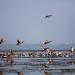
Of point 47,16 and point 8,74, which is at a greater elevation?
point 47,16

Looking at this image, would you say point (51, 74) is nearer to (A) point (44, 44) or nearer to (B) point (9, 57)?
(A) point (44, 44)

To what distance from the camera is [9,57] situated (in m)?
46.4

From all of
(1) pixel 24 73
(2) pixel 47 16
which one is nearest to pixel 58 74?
(1) pixel 24 73

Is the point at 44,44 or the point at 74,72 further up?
the point at 44,44

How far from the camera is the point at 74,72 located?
100 ft

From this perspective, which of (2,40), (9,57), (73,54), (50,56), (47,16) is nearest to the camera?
(47,16)

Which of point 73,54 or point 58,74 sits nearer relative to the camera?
point 58,74

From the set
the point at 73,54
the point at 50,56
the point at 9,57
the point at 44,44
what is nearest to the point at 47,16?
the point at 44,44

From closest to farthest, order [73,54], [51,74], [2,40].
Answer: [51,74], [2,40], [73,54]

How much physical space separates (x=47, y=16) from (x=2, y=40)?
6.32 metres

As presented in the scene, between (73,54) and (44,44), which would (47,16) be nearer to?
(44,44)

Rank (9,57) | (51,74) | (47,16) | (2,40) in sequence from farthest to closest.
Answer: (9,57), (2,40), (47,16), (51,74)

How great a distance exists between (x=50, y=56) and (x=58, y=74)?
22.5 metres

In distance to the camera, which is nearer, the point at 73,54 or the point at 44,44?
the point at 44,44
